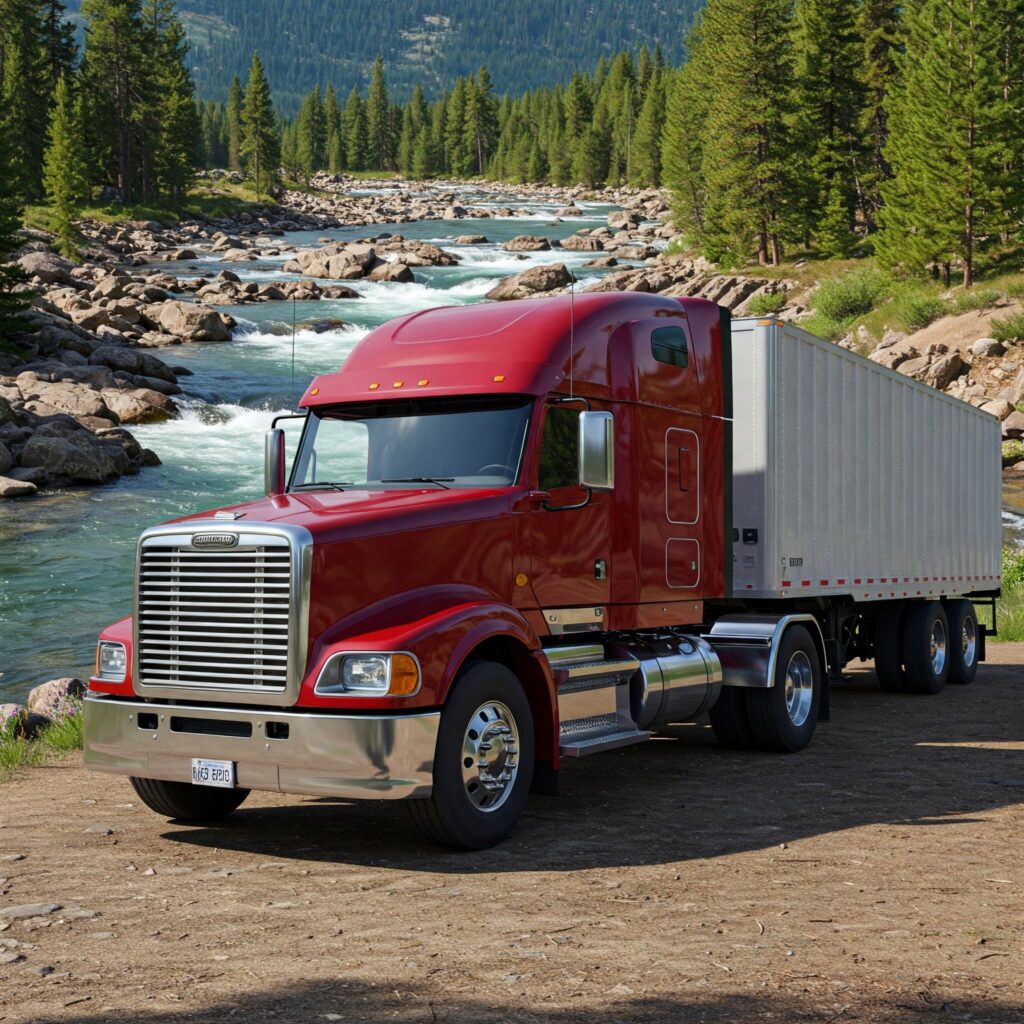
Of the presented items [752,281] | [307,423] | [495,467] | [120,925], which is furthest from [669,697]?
[752,281]

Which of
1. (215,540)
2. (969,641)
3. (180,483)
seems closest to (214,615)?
(215,540)

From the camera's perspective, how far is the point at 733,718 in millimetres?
11422

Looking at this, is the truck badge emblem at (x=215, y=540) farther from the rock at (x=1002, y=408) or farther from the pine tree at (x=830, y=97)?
the pine tree at (x=830, y=97)

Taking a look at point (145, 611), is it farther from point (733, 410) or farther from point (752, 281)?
point (752, 281)

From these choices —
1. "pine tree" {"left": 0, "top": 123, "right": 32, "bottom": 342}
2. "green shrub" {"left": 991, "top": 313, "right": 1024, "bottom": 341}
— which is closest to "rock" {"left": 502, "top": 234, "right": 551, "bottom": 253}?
"green shrub" {"left": 991, "top": 313, "right": 1024, "bottom": 341}

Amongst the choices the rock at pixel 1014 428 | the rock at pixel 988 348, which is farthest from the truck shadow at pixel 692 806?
the rock at pixel 988 348

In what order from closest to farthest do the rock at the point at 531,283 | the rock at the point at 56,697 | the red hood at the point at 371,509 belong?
the red hood at the point at 371,509
the rock at the point at 56,697
the rock at the point at 531,283

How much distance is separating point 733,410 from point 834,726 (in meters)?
3.78

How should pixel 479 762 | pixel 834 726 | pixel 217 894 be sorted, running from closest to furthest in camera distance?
pixel 217 894 < pixel 479 762 < pixel 834 726

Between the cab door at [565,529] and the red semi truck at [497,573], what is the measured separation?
0.02 metres

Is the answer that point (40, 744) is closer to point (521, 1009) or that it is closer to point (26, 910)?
point (26, 910)

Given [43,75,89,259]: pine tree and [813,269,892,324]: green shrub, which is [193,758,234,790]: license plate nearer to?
[813,269,892,324]: green shrub

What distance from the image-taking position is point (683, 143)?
83312mm

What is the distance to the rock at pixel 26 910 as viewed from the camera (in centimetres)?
657
